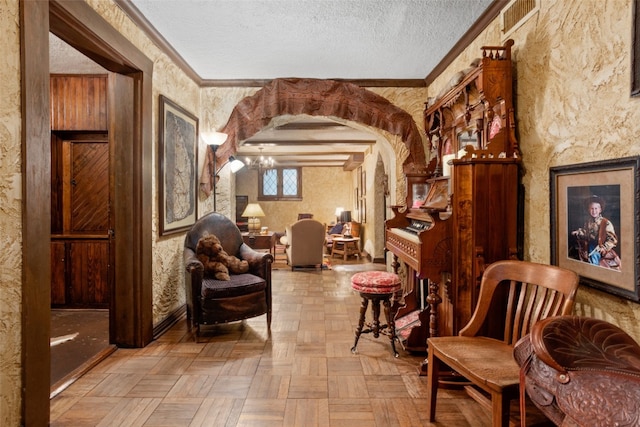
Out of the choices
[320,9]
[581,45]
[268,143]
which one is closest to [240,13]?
[320,9]

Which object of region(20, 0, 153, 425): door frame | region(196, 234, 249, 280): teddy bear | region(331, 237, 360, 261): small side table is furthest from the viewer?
region(331, 237, 360, 261): small side table

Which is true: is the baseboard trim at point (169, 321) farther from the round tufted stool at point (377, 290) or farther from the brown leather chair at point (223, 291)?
the round tufted stool at point (377, 290)

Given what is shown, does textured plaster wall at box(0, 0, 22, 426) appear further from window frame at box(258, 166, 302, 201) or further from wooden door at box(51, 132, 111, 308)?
window frame at box(258, 166, 302, 201)

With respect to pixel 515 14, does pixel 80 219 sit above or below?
below

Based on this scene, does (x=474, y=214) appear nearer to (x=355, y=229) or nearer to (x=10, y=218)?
(x=10, y=218)

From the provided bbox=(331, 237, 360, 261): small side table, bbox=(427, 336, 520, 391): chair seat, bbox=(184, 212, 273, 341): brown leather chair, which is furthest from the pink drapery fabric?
bbox=(331, 237, 360, 261): small side table

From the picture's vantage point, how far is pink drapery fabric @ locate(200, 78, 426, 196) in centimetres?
442

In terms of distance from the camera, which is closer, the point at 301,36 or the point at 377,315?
the point at 377,315

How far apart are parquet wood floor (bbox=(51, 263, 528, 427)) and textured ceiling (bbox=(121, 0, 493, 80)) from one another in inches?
101

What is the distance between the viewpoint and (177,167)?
12.5 feet

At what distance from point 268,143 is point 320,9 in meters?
4.87

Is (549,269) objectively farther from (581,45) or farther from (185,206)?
(185,206)

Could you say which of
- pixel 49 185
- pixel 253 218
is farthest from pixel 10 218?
pixel 253 218

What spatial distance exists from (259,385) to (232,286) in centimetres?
107
